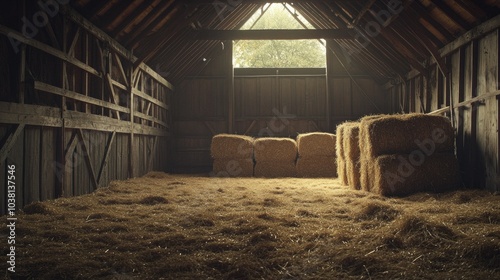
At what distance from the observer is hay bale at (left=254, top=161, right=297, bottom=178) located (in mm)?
12883

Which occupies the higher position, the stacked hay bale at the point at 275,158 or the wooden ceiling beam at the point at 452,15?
the wooden ceiling beam at the point at 452,15

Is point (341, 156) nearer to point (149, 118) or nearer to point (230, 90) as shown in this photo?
point (149, 118)

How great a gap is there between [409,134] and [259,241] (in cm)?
452

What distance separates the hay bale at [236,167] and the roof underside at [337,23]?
3855mm

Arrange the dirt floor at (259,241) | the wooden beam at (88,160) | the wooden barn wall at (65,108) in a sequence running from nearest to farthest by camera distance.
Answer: the dirt floor at (259,241)
the wooden barn wall at (65,108)
the wooden beam at (88,160)

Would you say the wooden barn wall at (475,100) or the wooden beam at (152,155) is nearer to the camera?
the wooden barn wall at (475,100)

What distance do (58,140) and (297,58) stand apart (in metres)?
24.1

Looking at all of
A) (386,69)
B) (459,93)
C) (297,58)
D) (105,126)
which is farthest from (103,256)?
(297,58)

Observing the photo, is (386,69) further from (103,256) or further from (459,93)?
(103,256)

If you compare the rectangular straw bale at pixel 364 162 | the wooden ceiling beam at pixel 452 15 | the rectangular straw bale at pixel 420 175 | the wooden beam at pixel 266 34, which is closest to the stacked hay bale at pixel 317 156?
the wooden beam at pixel 266 34

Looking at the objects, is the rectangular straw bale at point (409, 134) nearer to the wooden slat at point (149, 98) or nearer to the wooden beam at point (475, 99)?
the wooden beam at point (475, 99)

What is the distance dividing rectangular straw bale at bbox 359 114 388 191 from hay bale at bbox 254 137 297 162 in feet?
15.7

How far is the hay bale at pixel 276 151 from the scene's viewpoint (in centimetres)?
1284

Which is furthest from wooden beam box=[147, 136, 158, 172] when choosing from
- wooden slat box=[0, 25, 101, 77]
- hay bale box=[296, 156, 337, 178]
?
hay bale box=[296, 156, 337, 178]
